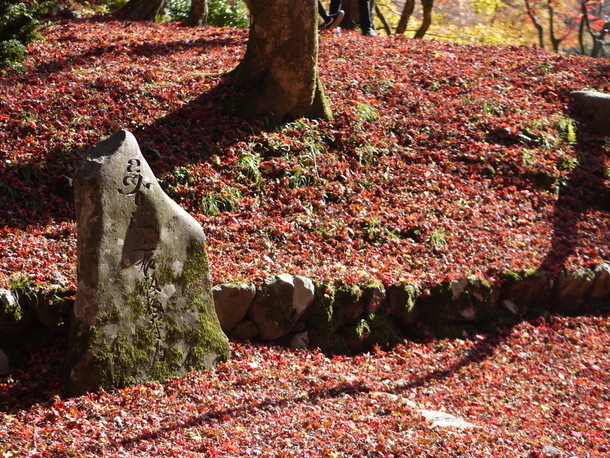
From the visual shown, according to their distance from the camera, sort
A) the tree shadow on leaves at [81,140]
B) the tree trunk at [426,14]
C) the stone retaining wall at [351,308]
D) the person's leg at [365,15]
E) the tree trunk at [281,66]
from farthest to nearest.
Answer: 1. the tree trunk at [426,14]
2. the person's leg at [365,15]
3. the tree trunk at [281,66]
4. the tree shadow on leaves at [81,140]
5. the stone retaining wall at [351,308]

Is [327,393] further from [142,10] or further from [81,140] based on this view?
[142,10]

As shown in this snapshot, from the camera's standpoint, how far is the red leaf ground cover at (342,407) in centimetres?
468

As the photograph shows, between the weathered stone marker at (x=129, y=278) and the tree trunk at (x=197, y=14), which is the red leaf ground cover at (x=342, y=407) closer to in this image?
the weathered stone marker at (x=129, y=278)

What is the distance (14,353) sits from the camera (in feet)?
17.9

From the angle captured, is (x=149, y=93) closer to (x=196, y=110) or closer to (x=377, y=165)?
(x=196, y=110)

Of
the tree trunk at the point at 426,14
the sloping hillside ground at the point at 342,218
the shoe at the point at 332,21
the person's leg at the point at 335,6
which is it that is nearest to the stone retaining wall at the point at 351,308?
the sloping hillside ground at the point at 342,218

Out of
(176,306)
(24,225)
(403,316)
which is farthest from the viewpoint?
(403,316)

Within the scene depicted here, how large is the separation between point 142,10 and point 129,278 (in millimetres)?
10545

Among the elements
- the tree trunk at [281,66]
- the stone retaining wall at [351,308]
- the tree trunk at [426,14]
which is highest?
the tree trunk at [426,14]

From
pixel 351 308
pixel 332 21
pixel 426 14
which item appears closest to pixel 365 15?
pixel 332 21

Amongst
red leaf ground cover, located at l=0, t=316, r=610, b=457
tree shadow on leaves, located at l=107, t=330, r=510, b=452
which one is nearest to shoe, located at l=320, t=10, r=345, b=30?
tree shadow on leaves, located at l=107, t=330, r=510, b=452

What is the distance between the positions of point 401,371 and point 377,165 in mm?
3620

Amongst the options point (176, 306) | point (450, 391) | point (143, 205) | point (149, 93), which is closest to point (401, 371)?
point (450, 391)

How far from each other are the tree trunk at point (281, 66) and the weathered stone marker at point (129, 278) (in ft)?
13.1
